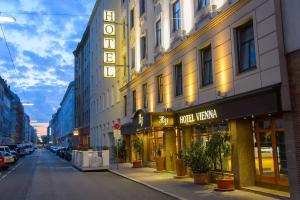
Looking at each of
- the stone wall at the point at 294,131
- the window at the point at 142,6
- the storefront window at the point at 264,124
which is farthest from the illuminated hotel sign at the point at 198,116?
the window at the point at 142,6

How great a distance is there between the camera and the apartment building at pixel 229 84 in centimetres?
1354

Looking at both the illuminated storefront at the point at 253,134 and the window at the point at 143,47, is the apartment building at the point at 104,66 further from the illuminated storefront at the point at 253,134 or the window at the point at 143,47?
the illuminated storefront at the point at 253,134

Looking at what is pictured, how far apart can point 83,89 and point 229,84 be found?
5576cm

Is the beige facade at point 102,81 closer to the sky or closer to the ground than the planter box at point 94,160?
closer to the sky

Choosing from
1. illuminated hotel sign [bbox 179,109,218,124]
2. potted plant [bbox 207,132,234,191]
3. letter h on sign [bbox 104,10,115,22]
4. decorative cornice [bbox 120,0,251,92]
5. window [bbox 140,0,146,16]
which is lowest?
potted plant [bbox 207,132,234,191]

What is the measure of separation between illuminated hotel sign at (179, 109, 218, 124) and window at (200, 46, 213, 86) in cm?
169

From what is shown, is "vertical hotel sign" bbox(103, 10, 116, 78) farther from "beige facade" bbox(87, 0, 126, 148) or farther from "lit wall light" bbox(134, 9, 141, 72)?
"lit wall light" bbox(134, 9, 141, 72)

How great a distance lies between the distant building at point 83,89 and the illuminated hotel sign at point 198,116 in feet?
133

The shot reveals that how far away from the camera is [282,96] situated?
12.9 m

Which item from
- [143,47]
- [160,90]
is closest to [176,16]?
[160,90]

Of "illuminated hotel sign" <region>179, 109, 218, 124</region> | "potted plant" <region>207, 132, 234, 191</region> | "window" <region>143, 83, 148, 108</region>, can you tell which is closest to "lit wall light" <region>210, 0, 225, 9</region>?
"illuminated hotel sign" <region>179, 109, 218, 124</region>

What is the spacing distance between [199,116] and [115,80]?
24368mm

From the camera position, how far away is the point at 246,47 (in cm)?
1617

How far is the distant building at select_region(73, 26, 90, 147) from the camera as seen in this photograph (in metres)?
64.3
